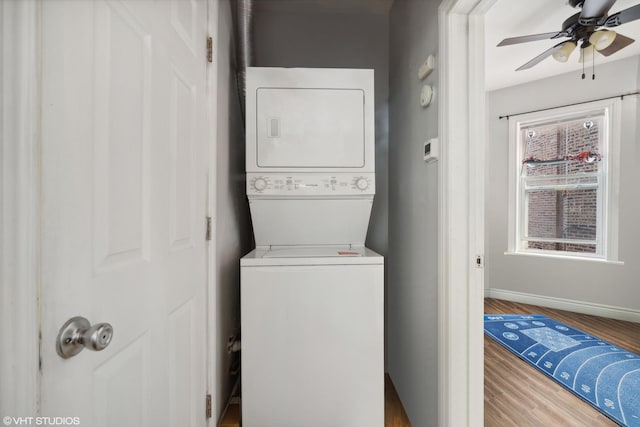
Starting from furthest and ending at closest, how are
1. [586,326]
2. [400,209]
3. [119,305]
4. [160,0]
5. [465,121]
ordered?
[586,326]
[400,209]
[465,121]
[160,0]
[119,305]

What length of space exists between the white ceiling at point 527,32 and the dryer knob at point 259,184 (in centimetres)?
216

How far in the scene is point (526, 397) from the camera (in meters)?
1.79

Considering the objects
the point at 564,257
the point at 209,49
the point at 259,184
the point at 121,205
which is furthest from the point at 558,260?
the point at 121,205

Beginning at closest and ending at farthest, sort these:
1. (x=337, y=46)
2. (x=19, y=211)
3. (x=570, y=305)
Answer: (x=19, y=211), (x=337, y=46), (x=570, y=305)

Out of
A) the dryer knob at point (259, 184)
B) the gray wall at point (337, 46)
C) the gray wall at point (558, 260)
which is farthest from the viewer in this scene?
the gray wall at point (558, 260)

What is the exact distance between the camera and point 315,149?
61.3 inches

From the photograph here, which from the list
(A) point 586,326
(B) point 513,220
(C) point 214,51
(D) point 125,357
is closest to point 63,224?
(D) point 125,357

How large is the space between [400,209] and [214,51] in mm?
1438

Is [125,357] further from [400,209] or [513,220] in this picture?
[513,220]

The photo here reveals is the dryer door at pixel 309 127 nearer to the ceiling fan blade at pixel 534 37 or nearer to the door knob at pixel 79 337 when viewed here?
the door knob at pixel 79 337

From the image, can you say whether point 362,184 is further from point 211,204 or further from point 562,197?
point 562,197

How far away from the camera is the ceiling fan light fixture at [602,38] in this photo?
2176 mm

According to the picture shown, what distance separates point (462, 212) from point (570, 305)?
3.55 metres

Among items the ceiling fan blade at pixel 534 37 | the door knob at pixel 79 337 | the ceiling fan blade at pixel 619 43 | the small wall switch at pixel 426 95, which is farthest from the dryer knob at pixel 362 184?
the ceiling fan blade at pixel 619 43
